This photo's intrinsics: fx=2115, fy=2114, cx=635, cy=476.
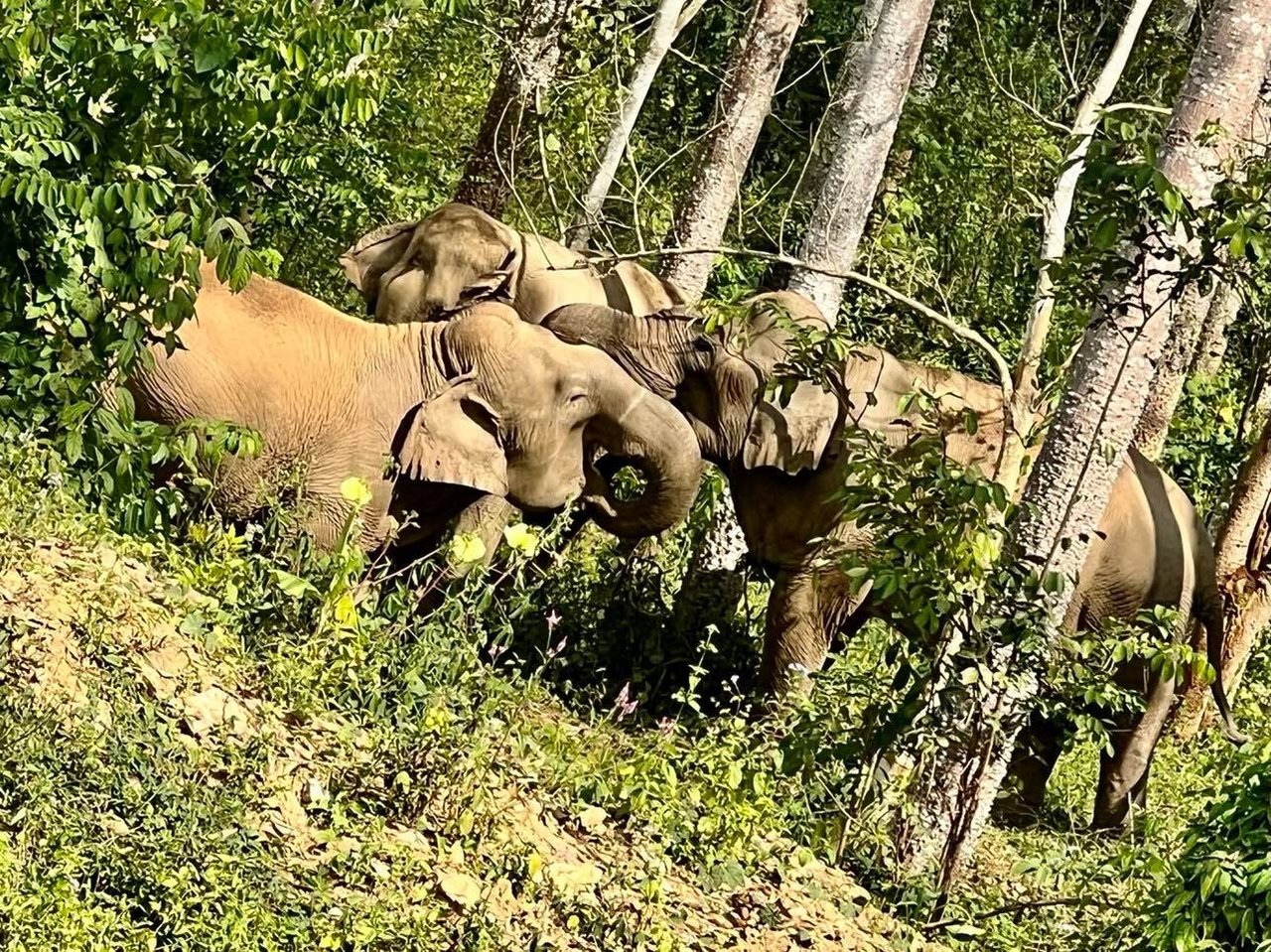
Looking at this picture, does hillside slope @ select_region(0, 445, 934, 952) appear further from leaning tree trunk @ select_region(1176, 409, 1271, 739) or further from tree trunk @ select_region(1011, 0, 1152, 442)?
leaning tree trunk @ select_region(1176, 409, 1271, 739)

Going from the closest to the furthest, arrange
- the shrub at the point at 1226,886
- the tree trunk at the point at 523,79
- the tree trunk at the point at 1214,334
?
the shrub at the point at 1226,886 → the tree trunk at the point at 523,79 → the tree trunk at the point at 1214,334

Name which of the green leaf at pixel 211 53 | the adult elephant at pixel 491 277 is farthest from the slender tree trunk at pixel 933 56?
the green leaf at pixel 211 53

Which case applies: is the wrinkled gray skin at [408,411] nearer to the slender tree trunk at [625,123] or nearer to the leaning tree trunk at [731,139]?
the leaning tree trunk at [731,139]

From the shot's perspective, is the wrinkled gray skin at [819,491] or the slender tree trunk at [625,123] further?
the slender tree trunk at [625,123]

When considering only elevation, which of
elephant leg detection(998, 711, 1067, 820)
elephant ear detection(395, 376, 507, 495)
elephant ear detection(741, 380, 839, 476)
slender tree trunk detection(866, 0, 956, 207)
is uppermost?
slender tree trunk detection(866, 0, 956, 207)

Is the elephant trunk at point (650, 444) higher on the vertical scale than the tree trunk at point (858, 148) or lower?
lower

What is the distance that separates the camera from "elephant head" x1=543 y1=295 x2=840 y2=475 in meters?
10.0

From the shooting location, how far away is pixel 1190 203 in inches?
269

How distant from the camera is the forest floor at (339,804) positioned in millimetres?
5434

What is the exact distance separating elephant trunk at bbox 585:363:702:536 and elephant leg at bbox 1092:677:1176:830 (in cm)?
259

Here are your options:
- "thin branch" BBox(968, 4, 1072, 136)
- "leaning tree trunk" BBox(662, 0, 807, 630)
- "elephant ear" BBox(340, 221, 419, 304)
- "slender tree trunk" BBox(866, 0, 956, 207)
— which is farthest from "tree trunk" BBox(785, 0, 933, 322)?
"slender tree trunk" BBox(866, 0, 956, 207)

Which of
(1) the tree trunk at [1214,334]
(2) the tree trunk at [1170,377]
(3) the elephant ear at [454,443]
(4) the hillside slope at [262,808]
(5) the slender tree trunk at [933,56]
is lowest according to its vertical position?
(4) the hillside slope at [262,808]

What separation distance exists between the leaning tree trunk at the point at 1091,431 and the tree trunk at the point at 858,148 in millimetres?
3579

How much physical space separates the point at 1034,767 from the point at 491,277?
374 cm
